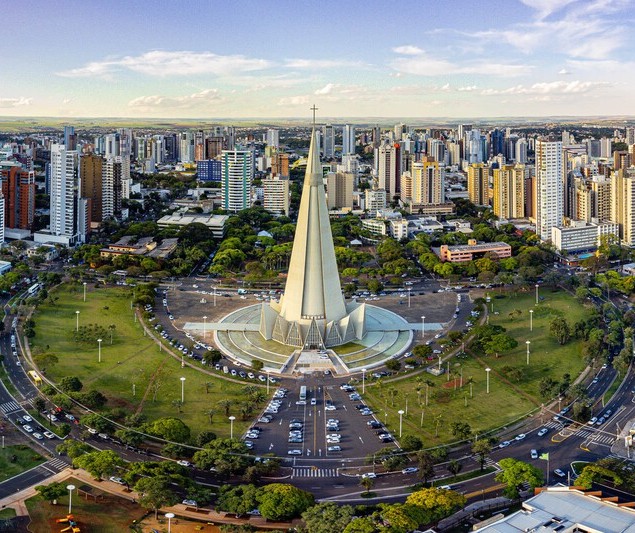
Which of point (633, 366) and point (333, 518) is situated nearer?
point (333, 518)

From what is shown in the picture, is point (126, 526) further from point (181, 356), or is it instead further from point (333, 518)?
point (181, 356)

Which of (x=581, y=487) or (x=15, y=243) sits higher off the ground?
(x=15, y=243)

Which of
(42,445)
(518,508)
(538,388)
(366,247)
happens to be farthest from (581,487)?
(366,247)

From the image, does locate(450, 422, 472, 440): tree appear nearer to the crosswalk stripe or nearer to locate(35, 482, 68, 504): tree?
locate(35, 482, 68, 504): tree

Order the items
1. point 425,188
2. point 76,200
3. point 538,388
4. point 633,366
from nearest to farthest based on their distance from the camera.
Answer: point 538,388
point 633,366
point 76,200
point 425,188

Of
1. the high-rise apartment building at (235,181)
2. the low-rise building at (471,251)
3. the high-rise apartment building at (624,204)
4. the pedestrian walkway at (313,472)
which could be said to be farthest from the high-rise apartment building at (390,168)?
the pedestrian walkway at (313,472)

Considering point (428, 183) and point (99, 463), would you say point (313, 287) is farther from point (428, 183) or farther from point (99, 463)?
point (428, 183)

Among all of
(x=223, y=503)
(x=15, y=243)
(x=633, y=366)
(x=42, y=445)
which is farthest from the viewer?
(x=15, y=243)

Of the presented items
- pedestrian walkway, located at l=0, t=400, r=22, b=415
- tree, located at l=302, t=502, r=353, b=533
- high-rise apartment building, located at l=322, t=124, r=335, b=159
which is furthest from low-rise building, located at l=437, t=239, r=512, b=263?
high-rise apartment building, located at l=322, t=124, r=335, b=159
